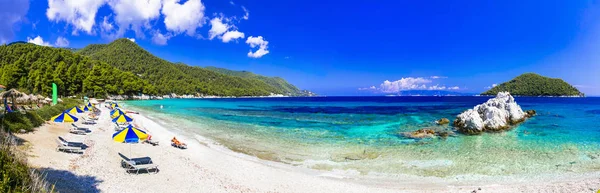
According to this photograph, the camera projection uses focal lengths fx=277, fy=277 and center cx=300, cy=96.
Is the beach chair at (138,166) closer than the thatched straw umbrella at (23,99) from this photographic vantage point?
Yes

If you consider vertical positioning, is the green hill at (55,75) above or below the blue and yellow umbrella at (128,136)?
above

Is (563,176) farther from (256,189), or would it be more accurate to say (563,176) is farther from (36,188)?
(36,188)

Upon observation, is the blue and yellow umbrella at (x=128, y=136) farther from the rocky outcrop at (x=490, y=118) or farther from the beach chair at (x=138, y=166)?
A: the rocky outcrop at (x=490, y=118)

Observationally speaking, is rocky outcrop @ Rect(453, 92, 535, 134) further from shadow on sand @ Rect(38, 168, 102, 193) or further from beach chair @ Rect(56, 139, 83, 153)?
beach chair @ Rect(56, 139, 83, 153)

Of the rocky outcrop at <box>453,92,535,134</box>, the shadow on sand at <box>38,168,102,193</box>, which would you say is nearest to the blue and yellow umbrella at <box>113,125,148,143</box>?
the shadow on sand at <box>38,168,102,193</box>

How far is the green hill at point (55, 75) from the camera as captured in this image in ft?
246

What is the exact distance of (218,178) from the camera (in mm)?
14188

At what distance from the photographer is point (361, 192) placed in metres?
13.2

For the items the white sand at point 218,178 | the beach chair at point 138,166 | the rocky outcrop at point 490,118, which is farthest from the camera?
the rocky outcrop at point 490,118

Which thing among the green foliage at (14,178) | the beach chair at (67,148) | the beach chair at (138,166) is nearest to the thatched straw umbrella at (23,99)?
the beach chair at (67,148)

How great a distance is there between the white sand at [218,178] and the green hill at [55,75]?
71092mm

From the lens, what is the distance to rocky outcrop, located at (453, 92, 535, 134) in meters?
31.1

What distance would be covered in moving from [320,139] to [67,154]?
18.7m

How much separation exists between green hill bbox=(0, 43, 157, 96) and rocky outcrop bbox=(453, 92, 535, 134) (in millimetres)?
88143
